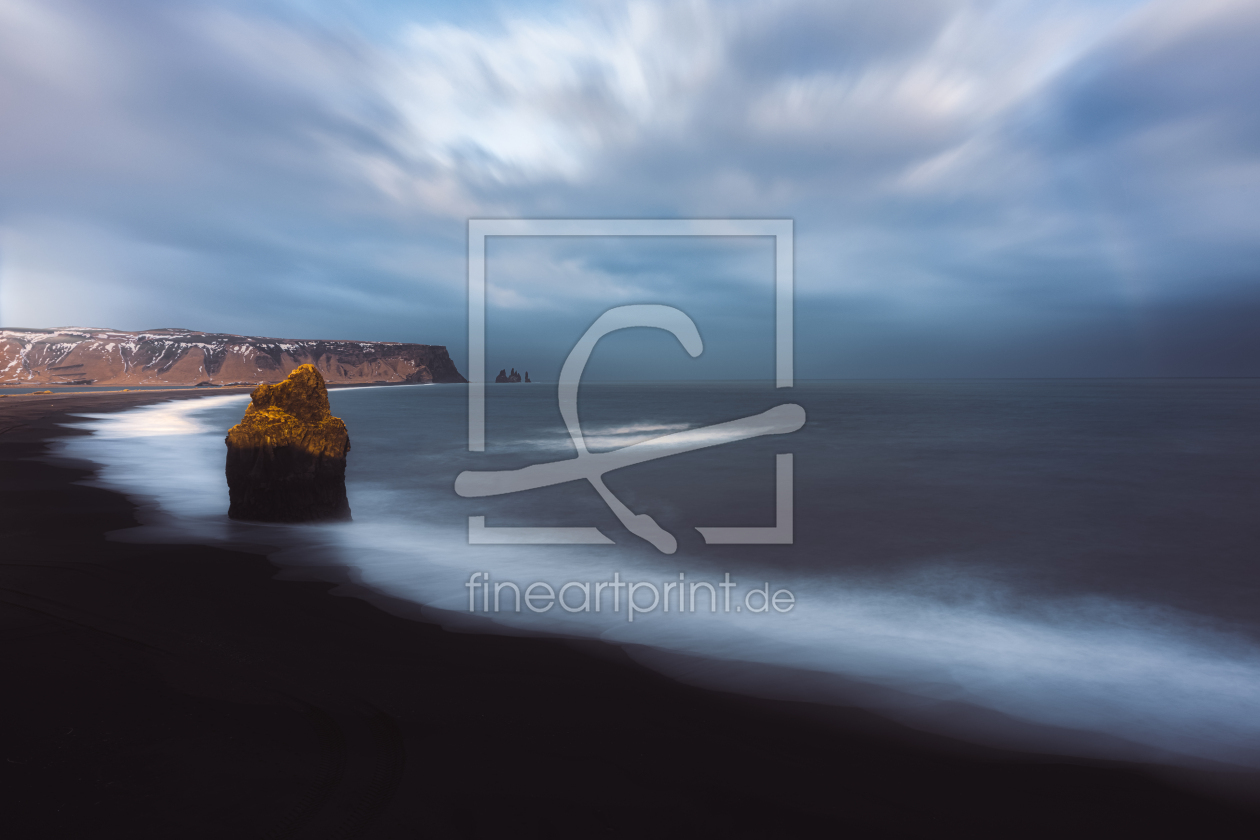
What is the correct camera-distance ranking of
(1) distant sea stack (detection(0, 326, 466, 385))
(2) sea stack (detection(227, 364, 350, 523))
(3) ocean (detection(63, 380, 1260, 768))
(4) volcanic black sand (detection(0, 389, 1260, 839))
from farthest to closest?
(1) distant sea stack (detection(0, 326, 466, 385)) → (2) sea stack (detection(227, 364, 350, 523)) → (3) ocean (detection(63, 380, 1260, 768)) → (4) volcanic black sand (detection(0, 389, 1260, 839))

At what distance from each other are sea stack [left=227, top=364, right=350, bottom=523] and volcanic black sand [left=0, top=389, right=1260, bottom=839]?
200 inches

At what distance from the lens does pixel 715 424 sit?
48812 mm

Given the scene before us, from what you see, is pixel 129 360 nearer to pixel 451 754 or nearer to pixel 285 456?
pixel 285 456

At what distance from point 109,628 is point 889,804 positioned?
26.6 feet

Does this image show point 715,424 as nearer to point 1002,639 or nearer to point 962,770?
point 1002,639

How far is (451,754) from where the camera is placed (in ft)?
14.9

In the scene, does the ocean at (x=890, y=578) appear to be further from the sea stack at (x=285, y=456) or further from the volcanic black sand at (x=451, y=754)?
the volcanic black sand at (x=451, y=754)

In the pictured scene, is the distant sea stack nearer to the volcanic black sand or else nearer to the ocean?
the ocean

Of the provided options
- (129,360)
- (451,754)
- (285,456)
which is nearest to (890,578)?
(451,754)

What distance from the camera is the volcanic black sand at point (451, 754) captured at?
12.8 ft

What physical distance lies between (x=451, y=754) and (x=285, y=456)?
948 centimetres

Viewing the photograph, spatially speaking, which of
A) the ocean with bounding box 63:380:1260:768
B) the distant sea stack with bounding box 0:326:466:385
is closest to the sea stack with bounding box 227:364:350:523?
the ocean with bounding box 63:380:1260:768

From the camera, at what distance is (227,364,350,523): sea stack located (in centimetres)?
1177

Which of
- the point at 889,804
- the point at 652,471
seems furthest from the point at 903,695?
the point at 652,471
